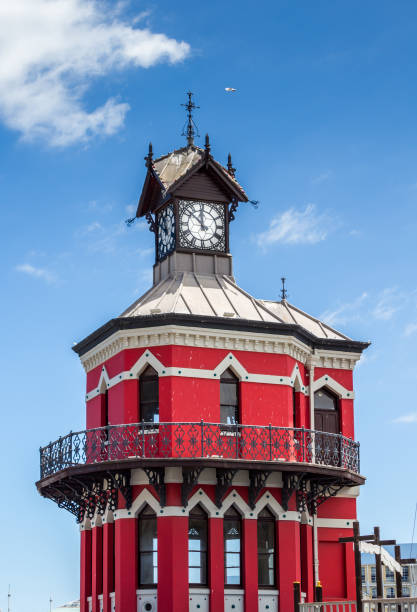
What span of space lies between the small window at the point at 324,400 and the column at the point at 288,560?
4437 millimetres

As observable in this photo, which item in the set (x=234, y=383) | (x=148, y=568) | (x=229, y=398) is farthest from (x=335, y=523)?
(x=148, y=568)

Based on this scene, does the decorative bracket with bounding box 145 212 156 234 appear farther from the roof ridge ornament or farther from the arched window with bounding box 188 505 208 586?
the arched window with bounding box 188 505 208 586

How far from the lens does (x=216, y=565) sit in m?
28.9

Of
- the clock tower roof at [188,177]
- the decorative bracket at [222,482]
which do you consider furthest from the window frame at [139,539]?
the clock tower roof at [188,177]

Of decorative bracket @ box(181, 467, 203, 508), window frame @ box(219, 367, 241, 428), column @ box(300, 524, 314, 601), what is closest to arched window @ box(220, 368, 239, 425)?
window frame @ box(219, 367, 241, 428)

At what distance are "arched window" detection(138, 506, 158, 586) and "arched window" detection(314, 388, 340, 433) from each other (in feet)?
20.9

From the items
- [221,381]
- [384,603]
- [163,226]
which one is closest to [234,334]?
[221,381]

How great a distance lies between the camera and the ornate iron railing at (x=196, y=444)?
1137 inches

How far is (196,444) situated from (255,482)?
6.83 ft

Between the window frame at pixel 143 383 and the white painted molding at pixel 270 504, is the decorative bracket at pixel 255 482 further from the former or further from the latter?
the window frame at pixel 143 383

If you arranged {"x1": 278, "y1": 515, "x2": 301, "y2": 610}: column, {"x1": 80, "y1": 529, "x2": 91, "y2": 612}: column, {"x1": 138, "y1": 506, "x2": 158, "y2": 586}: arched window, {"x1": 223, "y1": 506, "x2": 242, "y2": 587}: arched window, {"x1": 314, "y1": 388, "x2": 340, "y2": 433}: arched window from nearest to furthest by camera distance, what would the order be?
{"x1": 138, "y1": 506, "x2": 158, "y2": 586}: arched window, {"x1": 223, "y1": 506, "x2": 242, "y2": 587}: arched window, {"x1": 278, "y1": 515, "x2": 301, "y2": 610}: column, {"x1": 80, "y1": 529, "x2": 91, "y2": 612}: column, {"x1": 314, "y1": 388, "x2": 340, "y2": 433}: arched window

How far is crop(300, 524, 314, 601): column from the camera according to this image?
30828 millimetres

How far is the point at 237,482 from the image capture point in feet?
97.5

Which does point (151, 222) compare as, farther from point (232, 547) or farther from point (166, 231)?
point (232, 547)
